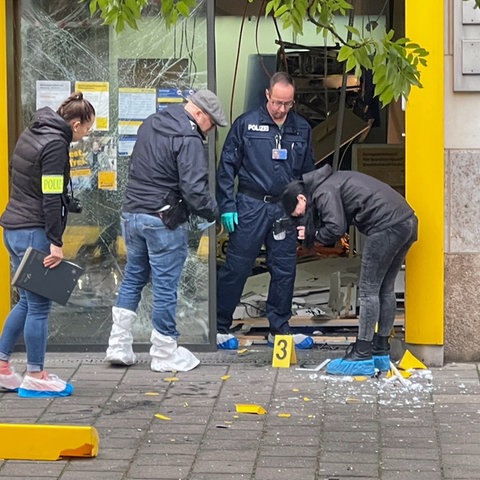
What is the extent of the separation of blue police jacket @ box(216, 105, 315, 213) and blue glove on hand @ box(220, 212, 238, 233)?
1.1 inches

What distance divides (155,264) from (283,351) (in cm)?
102

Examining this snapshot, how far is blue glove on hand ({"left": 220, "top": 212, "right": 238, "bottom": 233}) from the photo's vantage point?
336 inches

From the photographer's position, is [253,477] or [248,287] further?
[248,287]

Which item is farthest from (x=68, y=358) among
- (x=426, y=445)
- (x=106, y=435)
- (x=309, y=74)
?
(x=309, y=74)

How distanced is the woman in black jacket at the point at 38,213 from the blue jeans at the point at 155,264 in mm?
723

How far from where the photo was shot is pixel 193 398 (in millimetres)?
7312

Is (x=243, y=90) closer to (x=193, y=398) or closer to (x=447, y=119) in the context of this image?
(x=447, y=119)

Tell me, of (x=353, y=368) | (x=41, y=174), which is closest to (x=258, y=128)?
(x=353, y=368)

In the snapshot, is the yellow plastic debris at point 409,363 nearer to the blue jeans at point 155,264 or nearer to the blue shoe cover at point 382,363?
the blue shoe cover at point 382,363

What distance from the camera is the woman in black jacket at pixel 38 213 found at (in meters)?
7.05

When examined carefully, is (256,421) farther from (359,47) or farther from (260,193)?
(359,47)

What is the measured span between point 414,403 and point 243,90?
452 cm

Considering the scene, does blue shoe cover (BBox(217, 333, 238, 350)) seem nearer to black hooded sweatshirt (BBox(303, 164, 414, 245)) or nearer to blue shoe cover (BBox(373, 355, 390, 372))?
blue shoe cover (BBox(373, 355, 390, 372))

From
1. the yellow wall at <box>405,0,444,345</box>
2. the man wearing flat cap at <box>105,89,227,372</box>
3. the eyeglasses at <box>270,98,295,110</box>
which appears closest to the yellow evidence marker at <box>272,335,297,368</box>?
the man wearing flat cap at <box>105,89,227,372</box>
